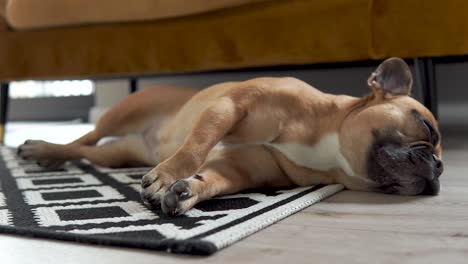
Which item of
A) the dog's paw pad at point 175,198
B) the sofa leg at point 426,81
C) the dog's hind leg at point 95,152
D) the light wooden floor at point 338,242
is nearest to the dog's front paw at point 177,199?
the dog's paw pad at point 175,198

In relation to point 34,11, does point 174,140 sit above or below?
below

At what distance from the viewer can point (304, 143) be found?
136 centimetres

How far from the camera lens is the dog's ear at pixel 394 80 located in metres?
1.35

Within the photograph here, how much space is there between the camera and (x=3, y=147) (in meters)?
2.62

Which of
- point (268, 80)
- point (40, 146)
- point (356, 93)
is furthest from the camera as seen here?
point (356, 93)

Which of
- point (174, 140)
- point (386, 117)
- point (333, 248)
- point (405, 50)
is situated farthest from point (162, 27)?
point (333, 248)

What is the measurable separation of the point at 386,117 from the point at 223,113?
0.35 metres

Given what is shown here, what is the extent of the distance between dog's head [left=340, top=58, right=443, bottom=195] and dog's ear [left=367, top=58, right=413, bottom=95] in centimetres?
2

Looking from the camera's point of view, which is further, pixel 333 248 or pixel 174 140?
pixel 174 140

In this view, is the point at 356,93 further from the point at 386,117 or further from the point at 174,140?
the point at 386,117

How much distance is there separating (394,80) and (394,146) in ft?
0.63

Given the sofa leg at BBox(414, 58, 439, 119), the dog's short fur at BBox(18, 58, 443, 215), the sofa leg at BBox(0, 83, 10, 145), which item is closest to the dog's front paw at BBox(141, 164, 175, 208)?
the dog's short fur at BBox(18, 58, 443, 215)

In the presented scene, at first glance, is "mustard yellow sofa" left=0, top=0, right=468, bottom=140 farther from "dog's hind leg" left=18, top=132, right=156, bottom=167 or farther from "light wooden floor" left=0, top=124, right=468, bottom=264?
"light wooden floor" left=0, top=124, right=468, bottom=264

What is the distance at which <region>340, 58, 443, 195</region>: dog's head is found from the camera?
123cm
